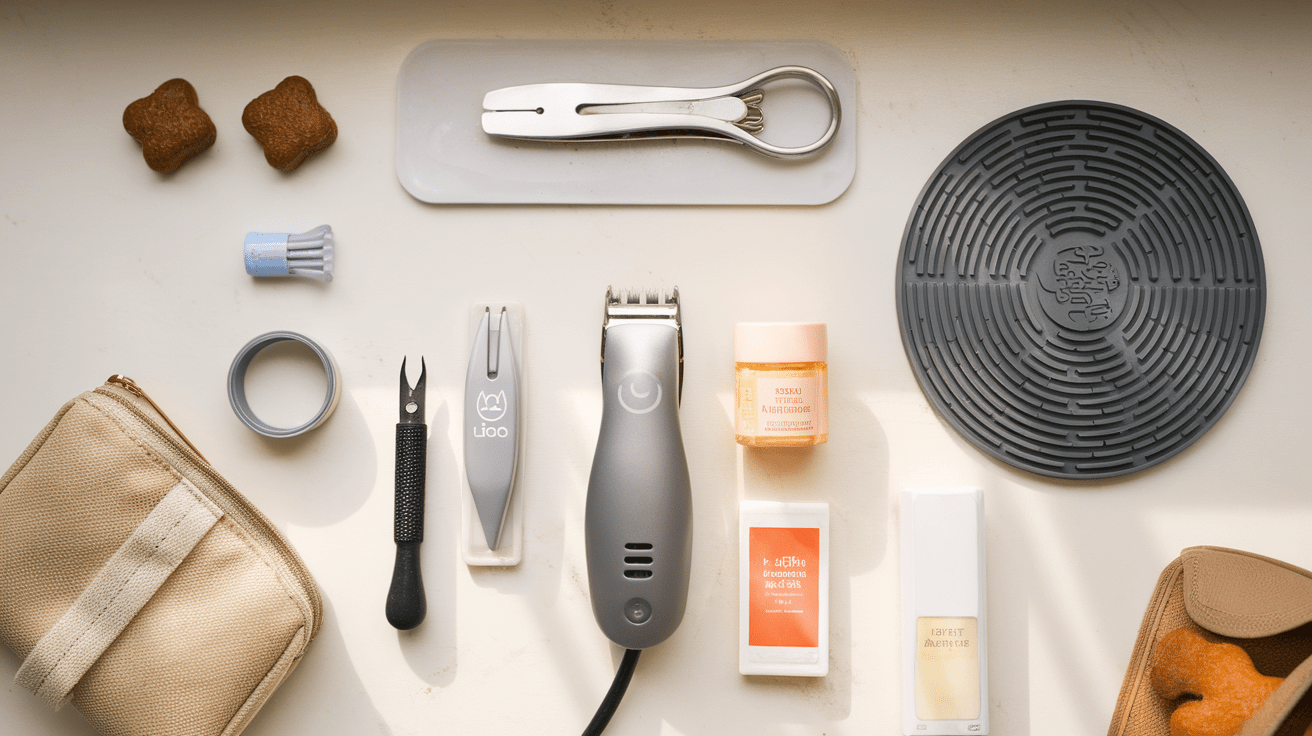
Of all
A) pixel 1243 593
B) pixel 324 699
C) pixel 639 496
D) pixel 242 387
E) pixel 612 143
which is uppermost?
pixel 612 143

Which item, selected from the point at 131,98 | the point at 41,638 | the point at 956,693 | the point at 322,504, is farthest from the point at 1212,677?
the point at 131,98

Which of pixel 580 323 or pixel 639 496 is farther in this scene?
pixel 580 323

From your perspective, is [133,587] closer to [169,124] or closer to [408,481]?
[408,481]

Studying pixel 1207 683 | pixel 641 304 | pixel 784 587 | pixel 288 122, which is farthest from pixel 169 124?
pixel 1207 683

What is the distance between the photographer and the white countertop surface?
73cm

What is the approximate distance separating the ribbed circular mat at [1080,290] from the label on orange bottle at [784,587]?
206 millimetres

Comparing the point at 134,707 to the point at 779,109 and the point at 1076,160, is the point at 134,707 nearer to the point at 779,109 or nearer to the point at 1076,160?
the point at 779,109

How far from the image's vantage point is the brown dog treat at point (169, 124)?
730 mm

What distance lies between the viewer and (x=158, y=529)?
68 cm

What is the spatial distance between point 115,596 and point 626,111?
0.68m

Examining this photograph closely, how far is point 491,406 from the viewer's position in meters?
0.72

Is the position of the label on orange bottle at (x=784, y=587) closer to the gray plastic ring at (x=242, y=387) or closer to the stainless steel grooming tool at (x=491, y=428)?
the stainless steel grooming tool at (x=491, y=428)

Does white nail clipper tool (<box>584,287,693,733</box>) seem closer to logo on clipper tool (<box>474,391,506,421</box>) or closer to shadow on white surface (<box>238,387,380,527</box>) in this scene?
logo on clipper tool (<box>474,391,506,421</box>)

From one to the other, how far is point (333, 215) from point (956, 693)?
0.81 metres
